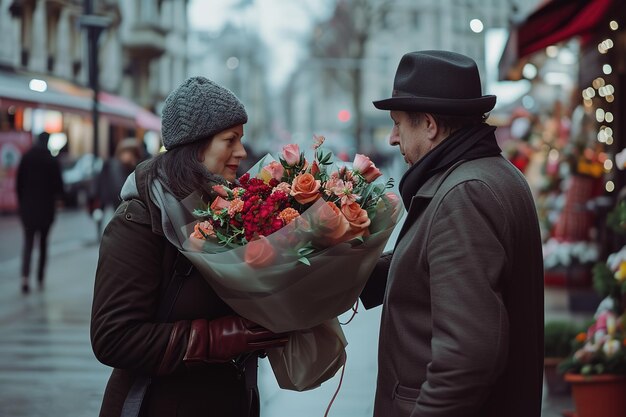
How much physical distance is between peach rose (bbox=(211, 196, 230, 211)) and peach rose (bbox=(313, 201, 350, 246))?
0.29 meters

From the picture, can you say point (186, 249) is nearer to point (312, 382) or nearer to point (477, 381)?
point (312, 382)

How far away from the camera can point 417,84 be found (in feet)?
9.55

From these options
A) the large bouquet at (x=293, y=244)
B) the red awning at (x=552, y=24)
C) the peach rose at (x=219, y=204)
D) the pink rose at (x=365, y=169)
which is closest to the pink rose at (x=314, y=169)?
the large bouquet at (x=293, y=244)

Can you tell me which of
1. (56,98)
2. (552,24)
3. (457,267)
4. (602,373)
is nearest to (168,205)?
(457,267)

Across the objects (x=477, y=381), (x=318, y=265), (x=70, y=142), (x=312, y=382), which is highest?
(x=318, y=265)

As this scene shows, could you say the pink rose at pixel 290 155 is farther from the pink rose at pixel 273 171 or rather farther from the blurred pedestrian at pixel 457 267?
the blurred pedestrian at pixel 457 267

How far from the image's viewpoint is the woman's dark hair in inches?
127

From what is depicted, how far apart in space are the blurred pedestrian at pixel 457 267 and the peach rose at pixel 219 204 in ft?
1.74

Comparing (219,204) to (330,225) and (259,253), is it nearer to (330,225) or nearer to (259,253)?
(259,253)

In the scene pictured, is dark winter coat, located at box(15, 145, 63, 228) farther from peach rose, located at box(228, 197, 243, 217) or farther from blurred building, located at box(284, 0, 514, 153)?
blurred building, located at box(284, 0, 514, 153)

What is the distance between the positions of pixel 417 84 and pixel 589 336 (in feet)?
14.0

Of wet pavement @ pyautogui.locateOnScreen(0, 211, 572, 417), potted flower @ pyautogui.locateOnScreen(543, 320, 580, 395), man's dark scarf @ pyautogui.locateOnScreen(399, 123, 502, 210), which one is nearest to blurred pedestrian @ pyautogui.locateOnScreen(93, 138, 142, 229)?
wet pavement @ pyautogui.locateOnScreen(0, 211, 572, 417)

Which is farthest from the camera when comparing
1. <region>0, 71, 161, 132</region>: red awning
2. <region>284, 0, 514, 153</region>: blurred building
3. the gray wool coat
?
<region>284, 0, 514, 153</region>: blurred building

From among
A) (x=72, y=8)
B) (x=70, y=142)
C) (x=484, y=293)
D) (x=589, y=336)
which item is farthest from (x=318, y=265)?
(x=72, y=8)
